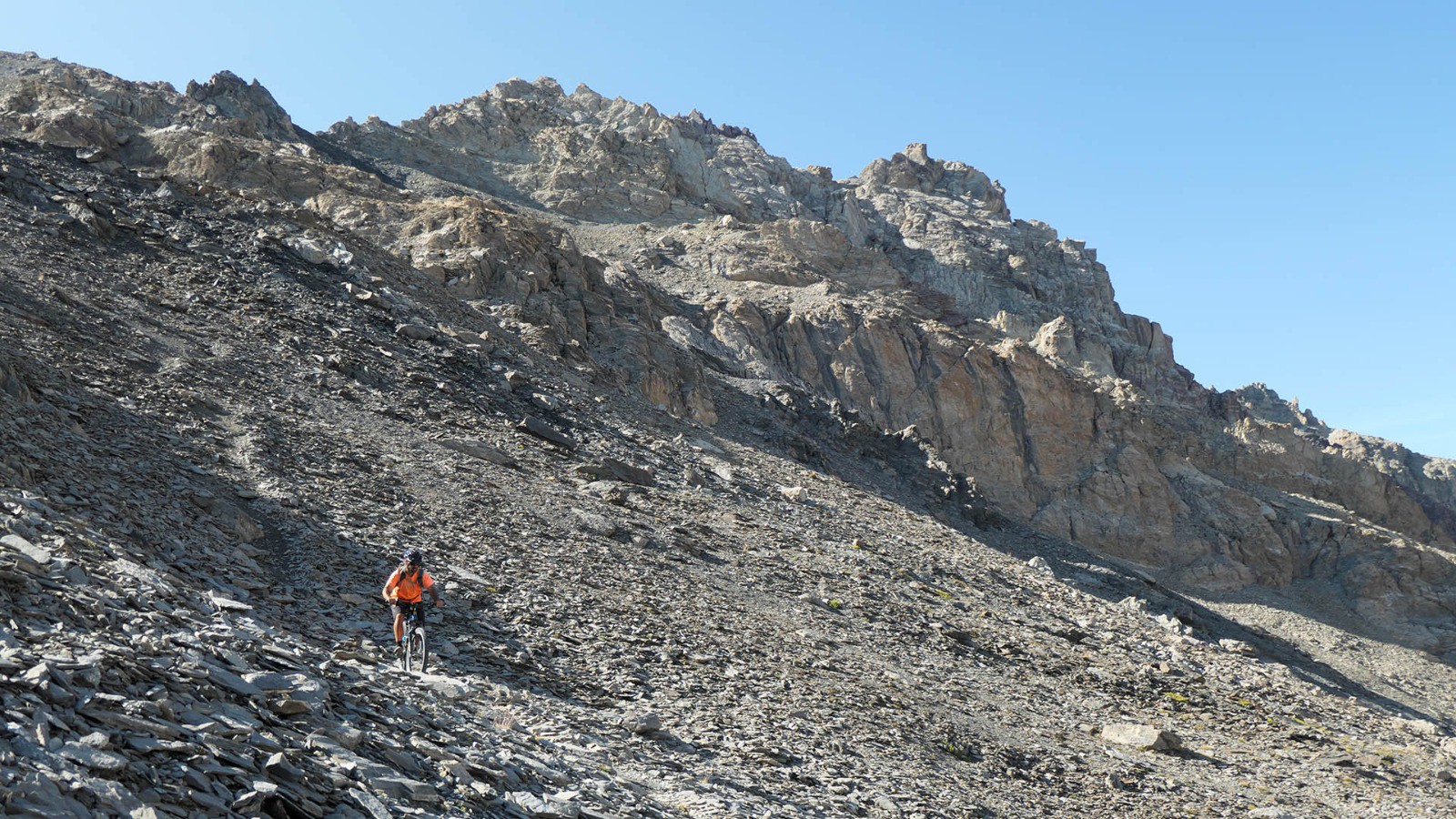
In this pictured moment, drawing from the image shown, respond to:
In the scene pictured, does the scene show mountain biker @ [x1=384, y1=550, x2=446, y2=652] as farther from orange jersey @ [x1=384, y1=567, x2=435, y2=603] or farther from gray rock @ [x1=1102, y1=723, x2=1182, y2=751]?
gray rock @ [x1=1102, y1=723, x2=1182, y2=751]

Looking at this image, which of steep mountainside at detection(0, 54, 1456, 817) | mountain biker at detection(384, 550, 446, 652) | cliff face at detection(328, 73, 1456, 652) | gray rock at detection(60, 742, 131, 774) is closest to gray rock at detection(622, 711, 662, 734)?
steep mountainside at detection(0, 54, 1456, 817)

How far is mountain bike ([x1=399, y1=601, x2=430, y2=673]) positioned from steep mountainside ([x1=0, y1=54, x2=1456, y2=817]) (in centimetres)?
38

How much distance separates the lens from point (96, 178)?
31.5 meters

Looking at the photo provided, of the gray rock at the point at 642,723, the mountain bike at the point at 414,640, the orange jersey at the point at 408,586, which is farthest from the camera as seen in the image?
the orange jersey at the point at 408,586

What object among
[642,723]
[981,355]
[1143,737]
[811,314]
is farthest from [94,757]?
[981,355]

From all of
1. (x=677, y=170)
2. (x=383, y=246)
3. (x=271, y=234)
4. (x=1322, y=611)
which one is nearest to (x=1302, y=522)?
(x=1322, y=611)

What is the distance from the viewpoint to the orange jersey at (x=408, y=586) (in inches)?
487

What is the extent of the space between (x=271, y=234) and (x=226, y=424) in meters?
14.2

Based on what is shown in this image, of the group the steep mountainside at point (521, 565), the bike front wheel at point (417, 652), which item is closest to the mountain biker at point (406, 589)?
the bike front wheel at point (417, 652)

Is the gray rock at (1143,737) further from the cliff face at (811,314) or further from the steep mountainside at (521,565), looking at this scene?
the cliff face at (811,314)

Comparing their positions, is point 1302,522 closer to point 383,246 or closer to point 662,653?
point 383,246

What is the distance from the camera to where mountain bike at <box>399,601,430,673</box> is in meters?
12.1

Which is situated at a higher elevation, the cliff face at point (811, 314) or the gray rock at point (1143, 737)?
the cliff face at point (811, 314)

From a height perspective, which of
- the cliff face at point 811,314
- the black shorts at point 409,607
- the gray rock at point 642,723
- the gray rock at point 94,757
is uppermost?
the cliff face at point 811,314
